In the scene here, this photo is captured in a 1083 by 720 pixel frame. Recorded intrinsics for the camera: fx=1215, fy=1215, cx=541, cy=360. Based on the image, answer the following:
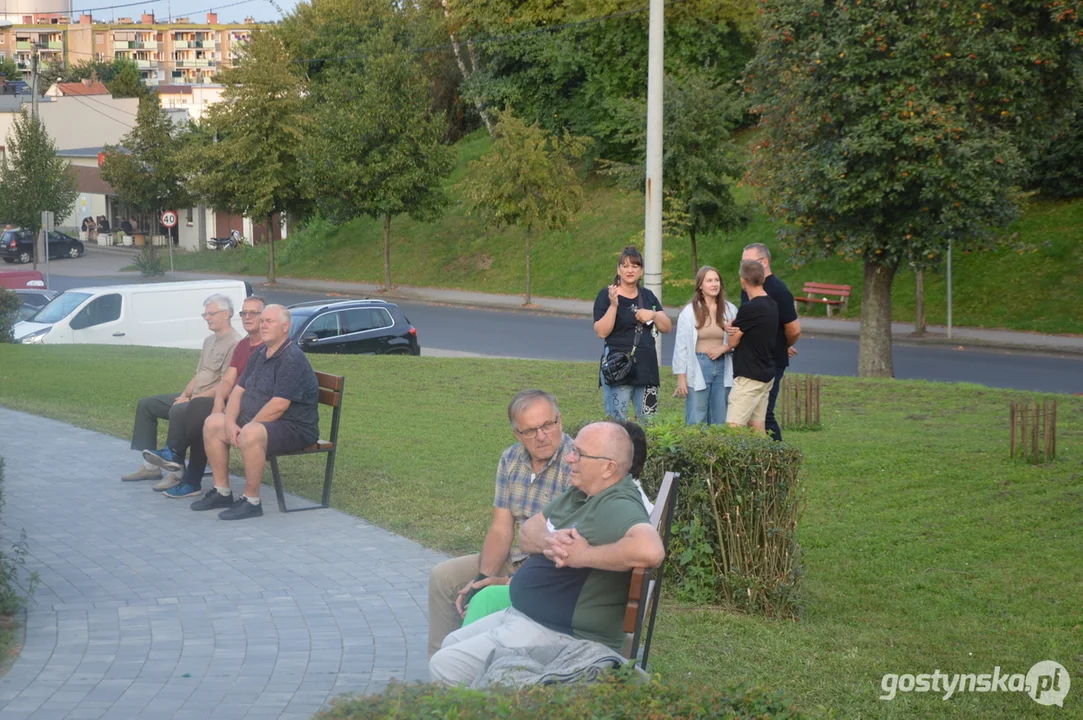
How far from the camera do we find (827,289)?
109 feet

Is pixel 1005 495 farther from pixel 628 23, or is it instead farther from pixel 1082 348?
pixel 628 23

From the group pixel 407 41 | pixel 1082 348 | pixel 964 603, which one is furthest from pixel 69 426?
pixel 407 41

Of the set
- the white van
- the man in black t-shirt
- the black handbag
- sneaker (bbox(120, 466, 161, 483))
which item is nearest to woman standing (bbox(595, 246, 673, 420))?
the black handbag

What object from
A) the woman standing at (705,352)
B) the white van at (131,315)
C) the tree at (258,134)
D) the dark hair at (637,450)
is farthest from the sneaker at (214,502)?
the tree at (258,134)

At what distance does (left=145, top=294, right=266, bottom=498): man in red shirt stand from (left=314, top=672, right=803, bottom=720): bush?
235 inches

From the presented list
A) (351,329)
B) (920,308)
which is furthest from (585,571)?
(920,308)

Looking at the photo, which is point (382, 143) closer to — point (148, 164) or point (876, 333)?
point (148, 164)

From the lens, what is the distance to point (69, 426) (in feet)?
40.3

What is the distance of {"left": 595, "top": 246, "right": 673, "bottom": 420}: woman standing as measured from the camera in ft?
30.0

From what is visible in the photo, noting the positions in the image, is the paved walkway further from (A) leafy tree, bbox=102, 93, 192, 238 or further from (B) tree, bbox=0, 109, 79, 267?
(A) leafy tree, bbox=102, 93, 192, 238

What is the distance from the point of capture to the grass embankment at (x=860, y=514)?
17.9ft

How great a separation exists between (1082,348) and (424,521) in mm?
22026

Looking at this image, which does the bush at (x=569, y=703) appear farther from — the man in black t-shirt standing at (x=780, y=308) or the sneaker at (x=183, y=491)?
the sneaker at (x=183, y=491)

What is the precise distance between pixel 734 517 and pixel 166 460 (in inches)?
192
